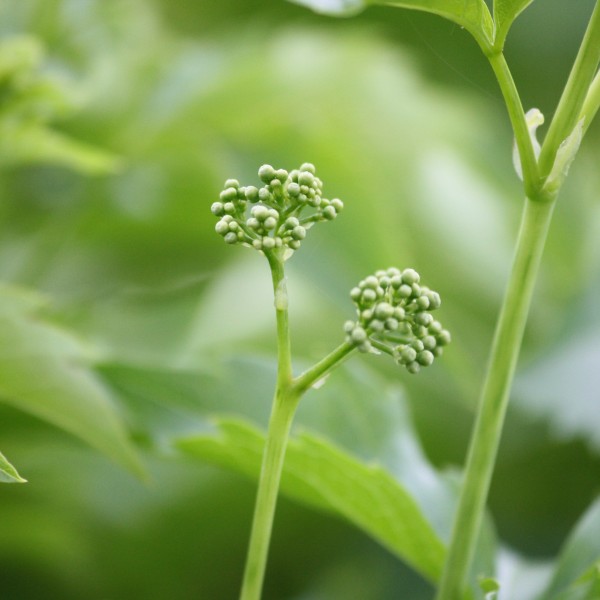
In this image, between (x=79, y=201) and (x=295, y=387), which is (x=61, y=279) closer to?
(x=79, y=201)

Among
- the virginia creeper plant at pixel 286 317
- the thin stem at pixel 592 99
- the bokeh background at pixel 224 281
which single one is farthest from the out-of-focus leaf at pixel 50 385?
the thin stem at pixel 592 99

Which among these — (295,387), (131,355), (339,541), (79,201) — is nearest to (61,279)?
(79,201)

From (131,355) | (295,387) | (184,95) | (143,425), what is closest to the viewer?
(295,387)

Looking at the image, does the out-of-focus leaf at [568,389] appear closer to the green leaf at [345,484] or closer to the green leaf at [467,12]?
the green leaf at [345,484]

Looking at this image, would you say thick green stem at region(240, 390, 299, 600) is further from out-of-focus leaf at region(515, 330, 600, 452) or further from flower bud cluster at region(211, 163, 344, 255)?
out-of-focus leaf at region(515, 330, 600, 452)

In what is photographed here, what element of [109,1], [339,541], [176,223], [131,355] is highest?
[109,1]

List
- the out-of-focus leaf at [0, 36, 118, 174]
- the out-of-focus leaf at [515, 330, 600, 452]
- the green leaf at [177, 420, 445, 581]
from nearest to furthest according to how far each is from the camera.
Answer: the green leaf at [177, 420, 445, 581]
the out-of-focus leaf at [0, 36, 118, 174]
the out-of-focus leaf at [515, 330, 600, 452]

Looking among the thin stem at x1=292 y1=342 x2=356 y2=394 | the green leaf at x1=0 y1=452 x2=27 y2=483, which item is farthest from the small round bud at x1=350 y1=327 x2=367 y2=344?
the green leaf at x1=0 y1=452 x2=27 y2=483

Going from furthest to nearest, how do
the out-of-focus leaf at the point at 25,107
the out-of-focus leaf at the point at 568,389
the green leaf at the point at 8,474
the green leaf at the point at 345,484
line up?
1. the out-of-focus leaf at the point at 568,389
2. the out-of-focus leaf at the point at 25,107
3. the green leaf at the point at 345,484
4. the green leaf at the point at 8,474
